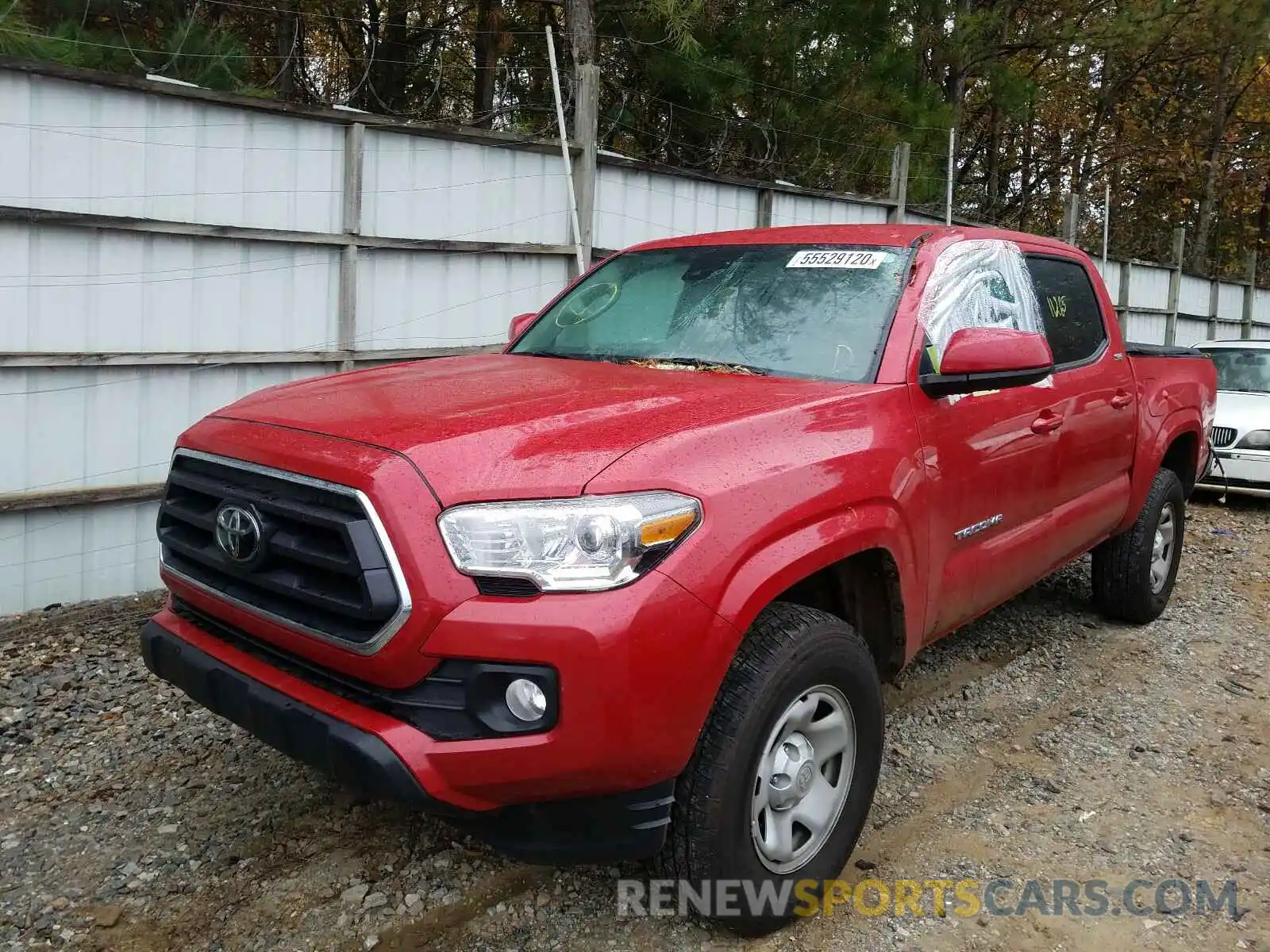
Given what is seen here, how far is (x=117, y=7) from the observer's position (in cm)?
Answer: 749

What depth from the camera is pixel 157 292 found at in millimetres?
4988

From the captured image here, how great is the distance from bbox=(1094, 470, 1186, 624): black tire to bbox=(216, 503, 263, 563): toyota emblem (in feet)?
13.4

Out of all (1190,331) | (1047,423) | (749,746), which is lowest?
(749,746)

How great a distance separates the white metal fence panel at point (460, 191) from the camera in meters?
5.78

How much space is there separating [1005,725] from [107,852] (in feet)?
10.3

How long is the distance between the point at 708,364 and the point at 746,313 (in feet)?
0.96

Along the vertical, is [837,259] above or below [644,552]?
above

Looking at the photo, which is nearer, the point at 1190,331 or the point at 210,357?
the point at 210,357

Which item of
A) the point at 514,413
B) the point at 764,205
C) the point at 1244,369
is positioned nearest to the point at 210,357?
the point at 514,413

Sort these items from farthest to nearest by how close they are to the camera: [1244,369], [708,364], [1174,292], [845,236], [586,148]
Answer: [1174,292] < [1244,369] < [586,148] < [845,236] < [708,364]

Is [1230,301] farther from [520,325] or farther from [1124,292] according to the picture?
[520,325]

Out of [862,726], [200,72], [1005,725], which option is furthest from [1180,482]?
[200,72]

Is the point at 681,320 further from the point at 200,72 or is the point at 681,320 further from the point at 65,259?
the point at 200,72

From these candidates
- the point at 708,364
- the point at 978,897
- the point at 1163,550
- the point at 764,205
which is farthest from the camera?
the point at 764,205
